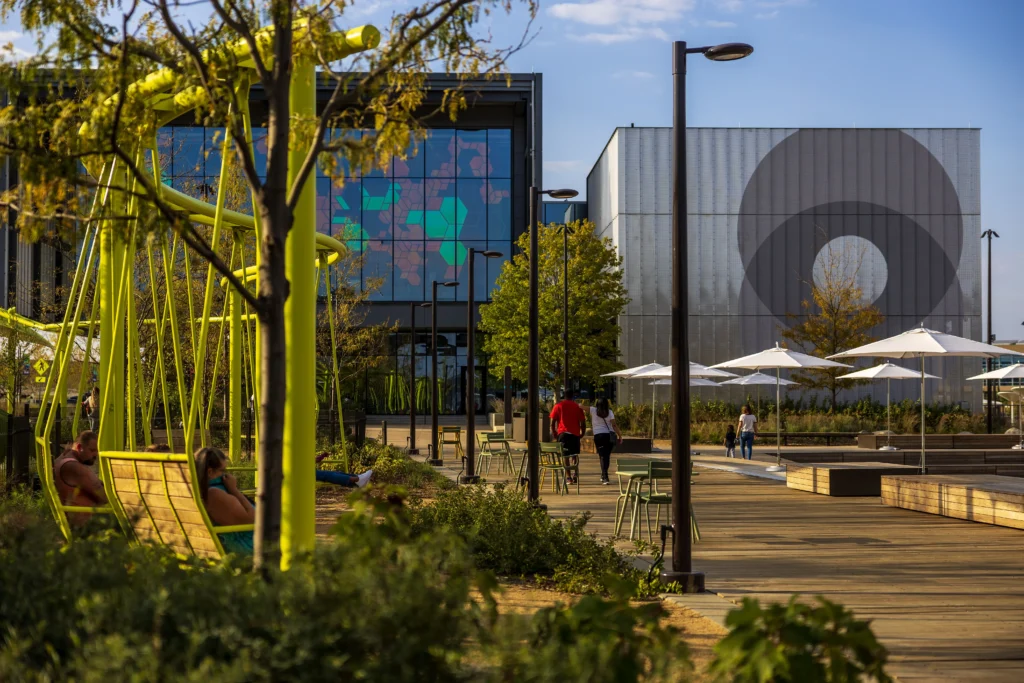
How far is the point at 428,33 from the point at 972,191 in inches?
1762

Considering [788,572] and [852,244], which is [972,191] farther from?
[788,572]

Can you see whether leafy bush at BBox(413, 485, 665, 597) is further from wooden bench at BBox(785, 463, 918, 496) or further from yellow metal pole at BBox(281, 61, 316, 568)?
wooden bench at BBox(785, 463, 918, 496)

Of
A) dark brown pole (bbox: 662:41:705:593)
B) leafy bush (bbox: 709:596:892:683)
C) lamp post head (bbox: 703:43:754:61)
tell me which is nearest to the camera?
leafy bush (bbox: 709:596:892:683)

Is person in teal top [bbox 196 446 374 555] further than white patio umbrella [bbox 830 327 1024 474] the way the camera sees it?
No

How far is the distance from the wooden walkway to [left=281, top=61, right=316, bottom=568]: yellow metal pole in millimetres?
3176

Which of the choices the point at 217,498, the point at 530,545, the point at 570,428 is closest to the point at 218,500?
the point at 217,498

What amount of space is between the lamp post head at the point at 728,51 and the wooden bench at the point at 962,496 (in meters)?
6.87

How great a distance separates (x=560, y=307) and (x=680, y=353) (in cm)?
3195

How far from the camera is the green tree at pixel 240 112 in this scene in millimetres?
4945

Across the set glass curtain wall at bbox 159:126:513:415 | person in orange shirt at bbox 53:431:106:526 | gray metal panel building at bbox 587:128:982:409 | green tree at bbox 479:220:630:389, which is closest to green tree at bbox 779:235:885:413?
gray metal panel building at bbox 587:128:982:409

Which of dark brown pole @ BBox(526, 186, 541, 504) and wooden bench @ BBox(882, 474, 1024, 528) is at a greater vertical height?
dark brown pole @ BBox(526, 186, 541, 504)

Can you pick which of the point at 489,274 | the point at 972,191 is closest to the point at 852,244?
the point at 972,191

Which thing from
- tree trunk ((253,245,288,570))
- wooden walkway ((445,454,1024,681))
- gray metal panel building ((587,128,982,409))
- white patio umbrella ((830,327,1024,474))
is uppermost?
gray metal panel building ((587,128,982,409))

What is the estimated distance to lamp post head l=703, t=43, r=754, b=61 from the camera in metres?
8.84
